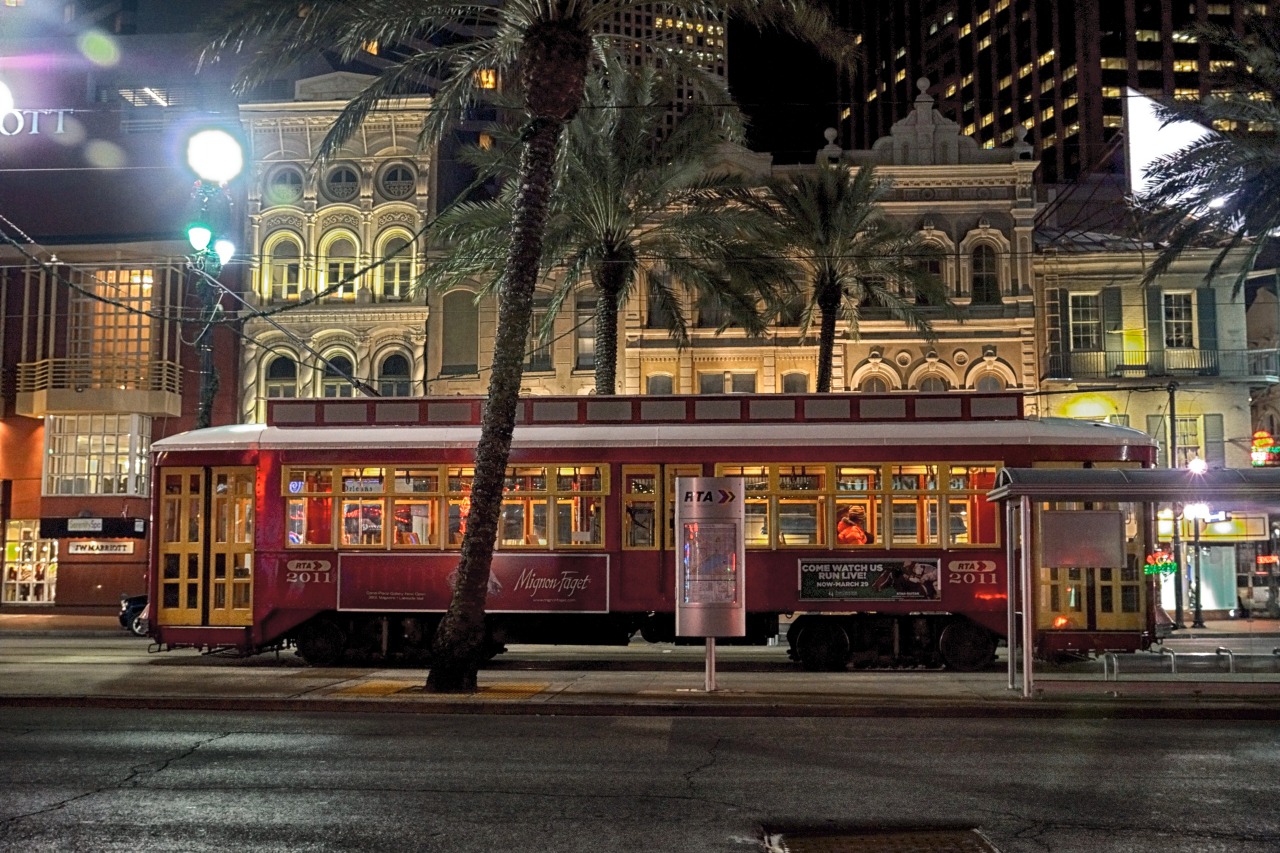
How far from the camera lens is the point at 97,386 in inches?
1415

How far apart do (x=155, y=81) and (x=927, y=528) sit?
117ft

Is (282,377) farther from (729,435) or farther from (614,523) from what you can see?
(729,435)

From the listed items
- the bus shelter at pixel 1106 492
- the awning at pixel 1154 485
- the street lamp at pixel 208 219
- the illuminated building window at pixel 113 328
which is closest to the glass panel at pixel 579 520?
the bus shelter at pixel 1106 492

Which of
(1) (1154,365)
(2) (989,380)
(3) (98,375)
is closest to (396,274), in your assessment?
(3) (98,375)

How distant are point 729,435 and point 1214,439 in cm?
2387

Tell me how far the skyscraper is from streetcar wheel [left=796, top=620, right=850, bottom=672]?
9678 cm

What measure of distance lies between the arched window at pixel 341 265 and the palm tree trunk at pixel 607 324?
13.9 m

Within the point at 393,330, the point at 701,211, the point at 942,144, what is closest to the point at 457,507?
the point at 701,211

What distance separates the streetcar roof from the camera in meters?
18.2

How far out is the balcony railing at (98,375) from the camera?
35750 mm

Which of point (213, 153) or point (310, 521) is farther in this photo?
point (213, 153)

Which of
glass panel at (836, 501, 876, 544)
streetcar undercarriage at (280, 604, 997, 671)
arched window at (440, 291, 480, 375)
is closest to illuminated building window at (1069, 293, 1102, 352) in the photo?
arched window at (440, 291, 480, 375)

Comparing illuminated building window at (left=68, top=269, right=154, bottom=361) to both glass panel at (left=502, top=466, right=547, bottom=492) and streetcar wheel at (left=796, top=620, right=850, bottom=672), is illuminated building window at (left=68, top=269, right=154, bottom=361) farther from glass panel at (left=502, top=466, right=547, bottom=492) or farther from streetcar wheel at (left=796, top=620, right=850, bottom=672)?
streetcar wheel at (left=796, top=620, right=850, bottom=672)

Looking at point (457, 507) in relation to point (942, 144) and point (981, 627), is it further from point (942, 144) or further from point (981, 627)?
point (942, 144)
